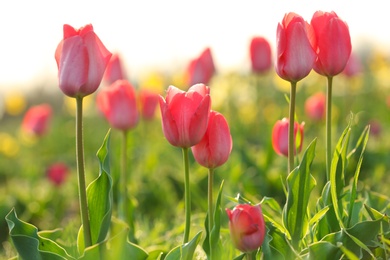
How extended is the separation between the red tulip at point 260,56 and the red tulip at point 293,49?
103 inches

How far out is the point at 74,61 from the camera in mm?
A: 1892

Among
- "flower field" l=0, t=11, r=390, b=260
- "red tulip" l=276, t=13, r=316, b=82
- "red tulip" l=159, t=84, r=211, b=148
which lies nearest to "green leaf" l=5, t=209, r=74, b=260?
"flower field" l=0, t=11, r=390, b=260

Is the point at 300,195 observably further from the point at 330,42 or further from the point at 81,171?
the point at 81,171

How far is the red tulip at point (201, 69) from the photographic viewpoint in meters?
4.12

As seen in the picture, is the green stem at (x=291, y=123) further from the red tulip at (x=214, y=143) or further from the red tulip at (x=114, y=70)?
the red tulip at (x=114, y=70)

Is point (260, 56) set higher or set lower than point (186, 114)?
lower

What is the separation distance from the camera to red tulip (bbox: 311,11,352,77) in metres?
1.97

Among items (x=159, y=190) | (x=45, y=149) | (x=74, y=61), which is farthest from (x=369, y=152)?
(x=45, y=149)

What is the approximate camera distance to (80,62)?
1893mm

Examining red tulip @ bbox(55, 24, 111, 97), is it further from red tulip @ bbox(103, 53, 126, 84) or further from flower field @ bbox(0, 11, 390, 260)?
red tulip @ bbox(103, 53, 126, 84)

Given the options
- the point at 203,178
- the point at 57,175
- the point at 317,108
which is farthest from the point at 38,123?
the point at 317,108

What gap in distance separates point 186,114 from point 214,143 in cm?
14

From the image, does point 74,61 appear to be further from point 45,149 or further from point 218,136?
point 45,149

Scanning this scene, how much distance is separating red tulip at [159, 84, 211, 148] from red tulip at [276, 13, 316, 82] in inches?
8.6
